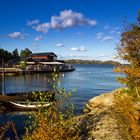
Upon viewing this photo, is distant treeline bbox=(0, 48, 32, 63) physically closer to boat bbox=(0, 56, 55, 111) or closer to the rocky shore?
boat bbox=(0, 56, 55, 111)

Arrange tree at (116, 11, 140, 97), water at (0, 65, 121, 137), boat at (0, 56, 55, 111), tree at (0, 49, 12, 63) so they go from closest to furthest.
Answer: tree at (116, 11, 140, 97) → boat at (0, 56, 55, 111) → water at (0, 65, 121, 137) → tree at (0, 49, 12, 63)

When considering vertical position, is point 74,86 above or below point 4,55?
below

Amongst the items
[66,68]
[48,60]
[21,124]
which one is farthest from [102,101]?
[66,68]

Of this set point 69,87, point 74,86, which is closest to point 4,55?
point 74,86

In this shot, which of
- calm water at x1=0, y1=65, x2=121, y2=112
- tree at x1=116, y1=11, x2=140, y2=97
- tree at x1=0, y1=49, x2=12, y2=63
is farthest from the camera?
tree at x1=0, y1=49, x2=12, y2=63

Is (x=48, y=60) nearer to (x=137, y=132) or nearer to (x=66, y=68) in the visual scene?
(x=66, y=68)

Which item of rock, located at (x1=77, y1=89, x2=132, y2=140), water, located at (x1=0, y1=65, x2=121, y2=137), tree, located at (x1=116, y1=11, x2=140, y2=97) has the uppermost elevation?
tree, located at (x1=116, y1=11, x2=140, y2=97)

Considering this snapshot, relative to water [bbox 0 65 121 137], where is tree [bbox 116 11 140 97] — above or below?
above

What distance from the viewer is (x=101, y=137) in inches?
592

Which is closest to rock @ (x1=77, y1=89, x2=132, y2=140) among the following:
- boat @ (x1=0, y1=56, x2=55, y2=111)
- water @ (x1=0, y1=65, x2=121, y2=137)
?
water @ (x1=0, y1=65, x2=121, y2=137)

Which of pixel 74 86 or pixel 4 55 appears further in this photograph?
pixel 4 55

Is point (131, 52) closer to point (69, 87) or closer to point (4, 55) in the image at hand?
point (69, 87)

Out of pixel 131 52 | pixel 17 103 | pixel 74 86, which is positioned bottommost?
pixel 74 86

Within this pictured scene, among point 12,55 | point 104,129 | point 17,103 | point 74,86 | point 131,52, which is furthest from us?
point 12,55
